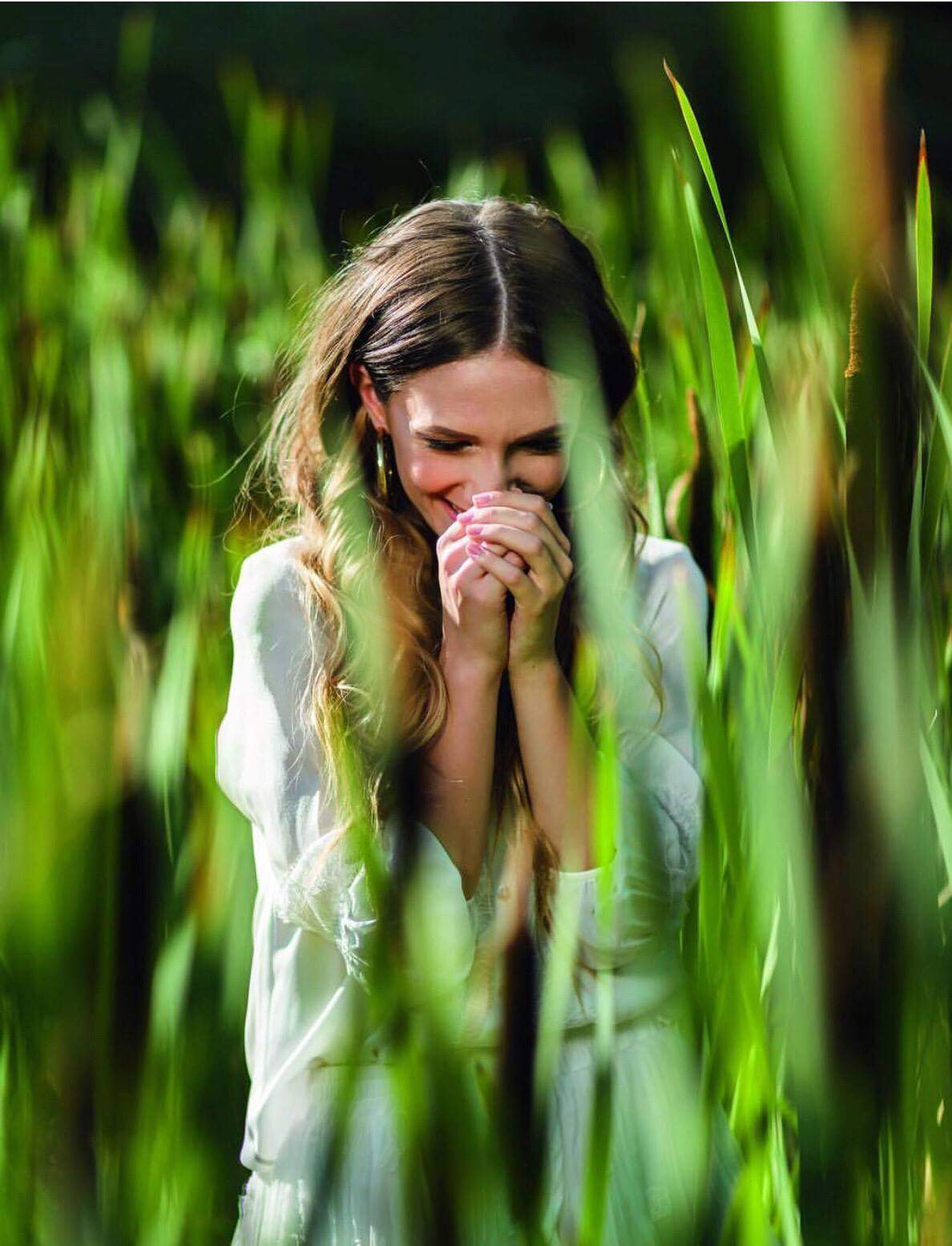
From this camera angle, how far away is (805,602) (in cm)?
32

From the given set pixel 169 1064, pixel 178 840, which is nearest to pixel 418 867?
pixel 169 1064

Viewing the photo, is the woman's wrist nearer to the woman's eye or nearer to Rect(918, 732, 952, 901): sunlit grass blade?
the woman's eye

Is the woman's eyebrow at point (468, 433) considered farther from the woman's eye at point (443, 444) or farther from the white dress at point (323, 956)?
the white dress at point (323, 956)

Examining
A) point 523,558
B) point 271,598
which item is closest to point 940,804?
point 523,558

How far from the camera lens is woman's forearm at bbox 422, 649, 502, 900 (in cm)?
88

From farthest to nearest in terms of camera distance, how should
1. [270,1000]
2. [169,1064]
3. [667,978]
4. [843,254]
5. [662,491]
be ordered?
1. [662,491]
2. [270,1000]
3. [169,1064]
4. [667,978]
5. [843,254]

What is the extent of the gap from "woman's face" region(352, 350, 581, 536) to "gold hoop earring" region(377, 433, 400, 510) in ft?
0.21

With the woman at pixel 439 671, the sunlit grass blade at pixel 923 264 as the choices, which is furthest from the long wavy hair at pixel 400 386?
the sunlit grass blade at pixel 923 264

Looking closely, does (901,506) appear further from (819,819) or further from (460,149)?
(460,149)

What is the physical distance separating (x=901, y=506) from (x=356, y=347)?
0.79 meters

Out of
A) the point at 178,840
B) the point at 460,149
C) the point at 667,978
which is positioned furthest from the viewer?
the point at 460,149

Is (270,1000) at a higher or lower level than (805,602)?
lower

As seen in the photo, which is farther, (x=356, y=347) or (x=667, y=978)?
(x=356, y=347)

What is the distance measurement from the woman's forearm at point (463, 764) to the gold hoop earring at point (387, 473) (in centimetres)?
20
